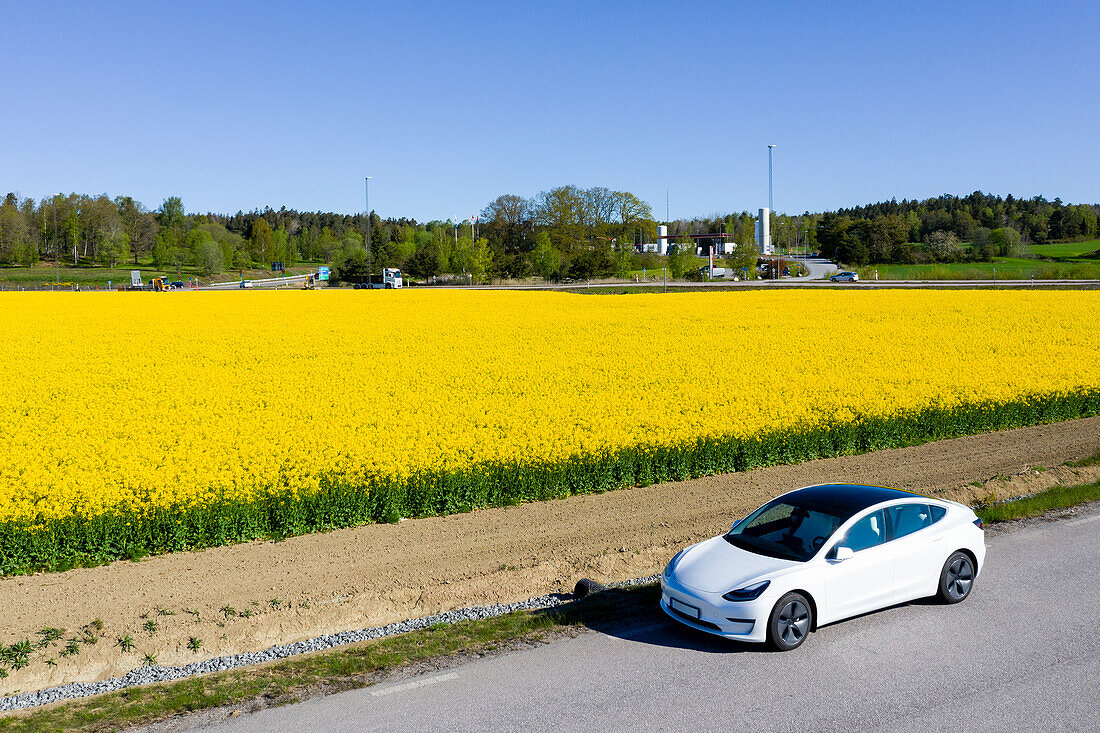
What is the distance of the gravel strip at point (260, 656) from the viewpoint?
894 cm

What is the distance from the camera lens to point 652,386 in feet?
85.8

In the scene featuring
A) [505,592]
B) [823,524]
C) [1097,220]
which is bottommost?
[505,592]

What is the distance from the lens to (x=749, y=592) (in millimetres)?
9094

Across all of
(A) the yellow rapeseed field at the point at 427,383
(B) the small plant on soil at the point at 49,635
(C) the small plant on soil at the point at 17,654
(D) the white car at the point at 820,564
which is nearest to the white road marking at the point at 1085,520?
(D) the white car at the point at 820,564

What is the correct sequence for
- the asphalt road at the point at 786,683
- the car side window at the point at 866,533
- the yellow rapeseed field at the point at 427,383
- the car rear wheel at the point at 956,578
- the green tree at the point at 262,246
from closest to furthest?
the asphalt road at the point at 786,683 → the car side window at the point at 866,533 → the car rear wheel at the point at 956,578 → the yellow rapeseed field at the point at 427,383 → the green tree at the point at 262,246

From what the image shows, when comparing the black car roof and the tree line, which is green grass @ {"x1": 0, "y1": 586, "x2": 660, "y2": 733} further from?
the tree line

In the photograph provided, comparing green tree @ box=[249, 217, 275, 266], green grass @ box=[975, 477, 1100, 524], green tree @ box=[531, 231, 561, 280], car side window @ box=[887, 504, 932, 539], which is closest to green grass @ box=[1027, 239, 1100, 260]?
green tree @ box=[531, 231, 561, 280]

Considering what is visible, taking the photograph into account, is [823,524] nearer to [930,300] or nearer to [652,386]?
[652,386]

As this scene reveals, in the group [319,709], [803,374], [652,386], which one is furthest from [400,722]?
[803,374]

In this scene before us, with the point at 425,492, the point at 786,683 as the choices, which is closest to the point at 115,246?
the point at 425,492

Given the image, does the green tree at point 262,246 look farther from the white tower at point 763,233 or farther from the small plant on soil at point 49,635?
the small plant on soil at point 49,635

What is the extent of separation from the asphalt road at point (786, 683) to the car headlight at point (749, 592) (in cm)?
64

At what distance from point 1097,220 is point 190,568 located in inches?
8015

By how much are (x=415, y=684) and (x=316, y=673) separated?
120 cm
